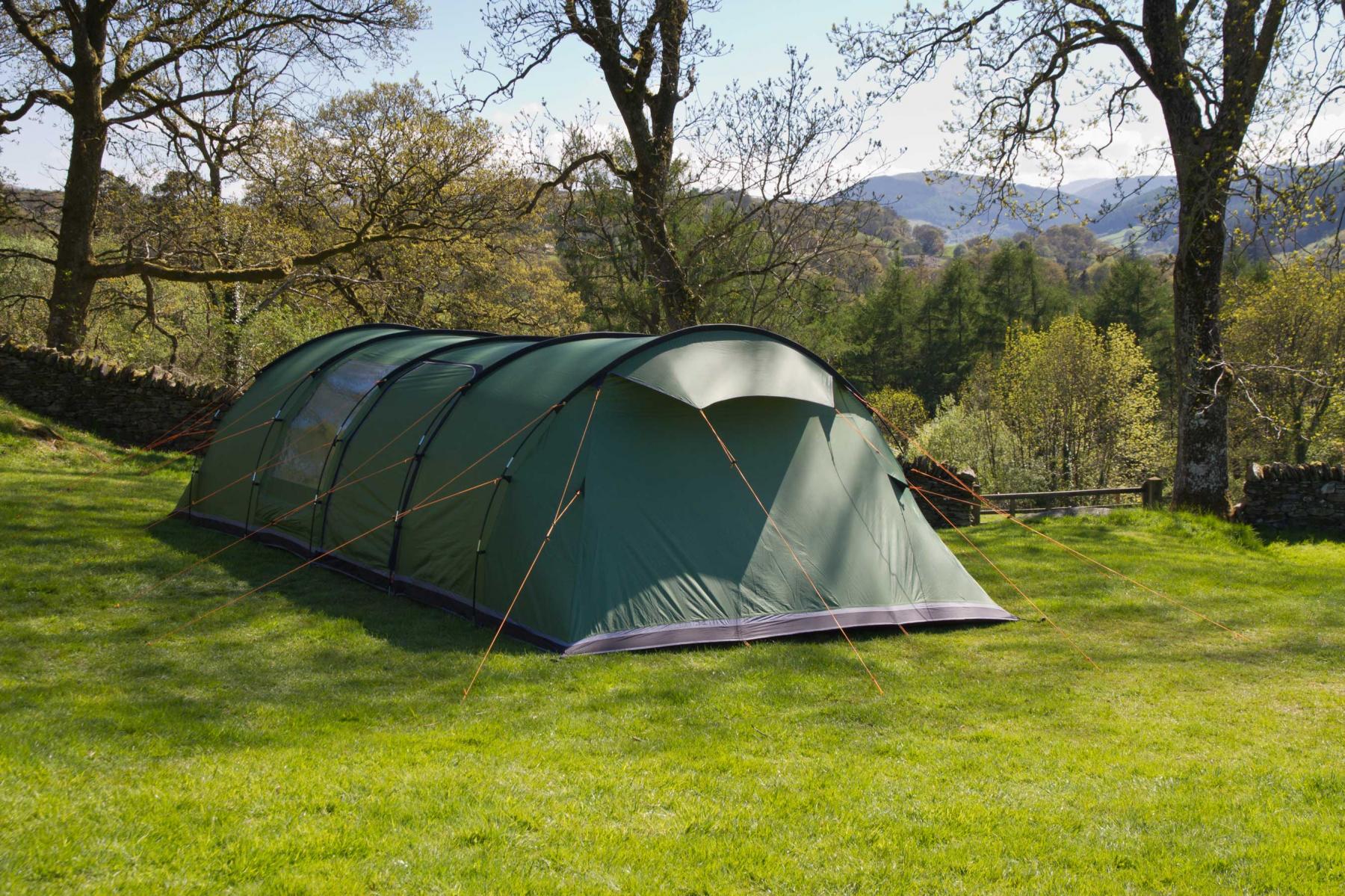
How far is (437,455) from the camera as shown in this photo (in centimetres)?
801

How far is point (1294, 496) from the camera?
1316 cm

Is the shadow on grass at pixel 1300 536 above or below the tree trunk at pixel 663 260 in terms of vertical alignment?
below

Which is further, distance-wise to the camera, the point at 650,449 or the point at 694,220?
the point at 694,220

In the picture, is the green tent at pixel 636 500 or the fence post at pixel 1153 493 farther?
the fence post at pixel 1153 493

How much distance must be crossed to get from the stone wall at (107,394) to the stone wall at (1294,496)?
14.7 m

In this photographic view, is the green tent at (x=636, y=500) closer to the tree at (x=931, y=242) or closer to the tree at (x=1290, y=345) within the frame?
the tree at (x=1290, y=345)

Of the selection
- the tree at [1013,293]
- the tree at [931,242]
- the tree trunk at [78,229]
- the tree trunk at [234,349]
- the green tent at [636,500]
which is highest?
the tree at [931,242]

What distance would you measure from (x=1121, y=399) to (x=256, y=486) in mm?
25595

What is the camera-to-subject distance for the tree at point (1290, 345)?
92.2 feet

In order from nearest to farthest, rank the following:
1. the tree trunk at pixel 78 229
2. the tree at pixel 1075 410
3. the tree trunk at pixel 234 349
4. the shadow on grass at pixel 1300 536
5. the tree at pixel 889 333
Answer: the shadow on grass at pixel 1300 536
the tree trunk at pixel 78 229
the tree trunk at pixel 234 349
the tree at pixel 1075 410
the tree at pixel 889 333

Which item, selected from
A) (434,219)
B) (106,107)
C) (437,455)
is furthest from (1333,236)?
(106,107)

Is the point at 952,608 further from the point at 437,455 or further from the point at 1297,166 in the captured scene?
the point at 1297,166

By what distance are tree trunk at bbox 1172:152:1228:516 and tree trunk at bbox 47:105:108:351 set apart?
16.0 metres

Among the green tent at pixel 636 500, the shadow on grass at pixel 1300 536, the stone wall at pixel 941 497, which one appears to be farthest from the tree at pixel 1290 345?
the green tent at pixel 636 500
